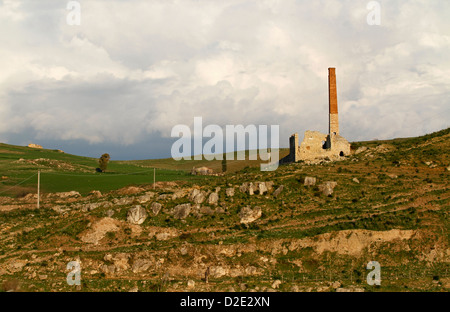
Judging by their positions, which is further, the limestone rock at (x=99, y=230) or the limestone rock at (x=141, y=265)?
the limestone rock at (x=99, y=230)

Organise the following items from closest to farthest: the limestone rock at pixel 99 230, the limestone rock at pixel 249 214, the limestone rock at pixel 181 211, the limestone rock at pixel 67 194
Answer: the limestone rock at pixel 99 230
the limestone rock at pixel 249 214
the limestone rock at pixel 181 211
the limestone rock at pixel 67 194

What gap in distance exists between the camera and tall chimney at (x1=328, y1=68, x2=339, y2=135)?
68.4 metres

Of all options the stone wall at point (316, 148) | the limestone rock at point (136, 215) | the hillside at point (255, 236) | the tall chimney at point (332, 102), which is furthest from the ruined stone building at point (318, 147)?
the limestone rock at point (136, 215)

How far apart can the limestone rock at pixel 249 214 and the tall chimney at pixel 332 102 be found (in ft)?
96.5

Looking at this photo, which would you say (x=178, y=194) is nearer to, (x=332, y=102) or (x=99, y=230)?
(x=99, y=230)

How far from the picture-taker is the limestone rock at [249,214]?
43.0m

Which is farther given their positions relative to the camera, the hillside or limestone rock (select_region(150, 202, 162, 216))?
limestone rock (select_region(150, 202, 162, 216))

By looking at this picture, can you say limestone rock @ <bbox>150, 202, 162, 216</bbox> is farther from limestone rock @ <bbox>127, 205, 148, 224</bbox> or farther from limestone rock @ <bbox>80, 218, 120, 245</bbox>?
limestone rock @ <bbox>80, 218, 120, 245</bbox>

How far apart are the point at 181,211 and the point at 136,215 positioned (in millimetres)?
4504

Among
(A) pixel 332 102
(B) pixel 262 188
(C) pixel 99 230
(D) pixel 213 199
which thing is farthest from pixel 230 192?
(A) pixel 332 102

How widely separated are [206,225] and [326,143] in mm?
30811

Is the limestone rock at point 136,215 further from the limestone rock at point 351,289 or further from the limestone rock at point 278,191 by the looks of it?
the limestone rock at point 351,289

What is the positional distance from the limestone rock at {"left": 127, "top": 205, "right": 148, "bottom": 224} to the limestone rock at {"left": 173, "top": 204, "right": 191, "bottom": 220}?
3.01 meters

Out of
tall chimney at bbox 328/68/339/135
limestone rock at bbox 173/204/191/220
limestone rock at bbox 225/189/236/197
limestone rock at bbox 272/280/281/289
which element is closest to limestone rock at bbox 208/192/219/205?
limestone rock at bbox 225/189/236/197
